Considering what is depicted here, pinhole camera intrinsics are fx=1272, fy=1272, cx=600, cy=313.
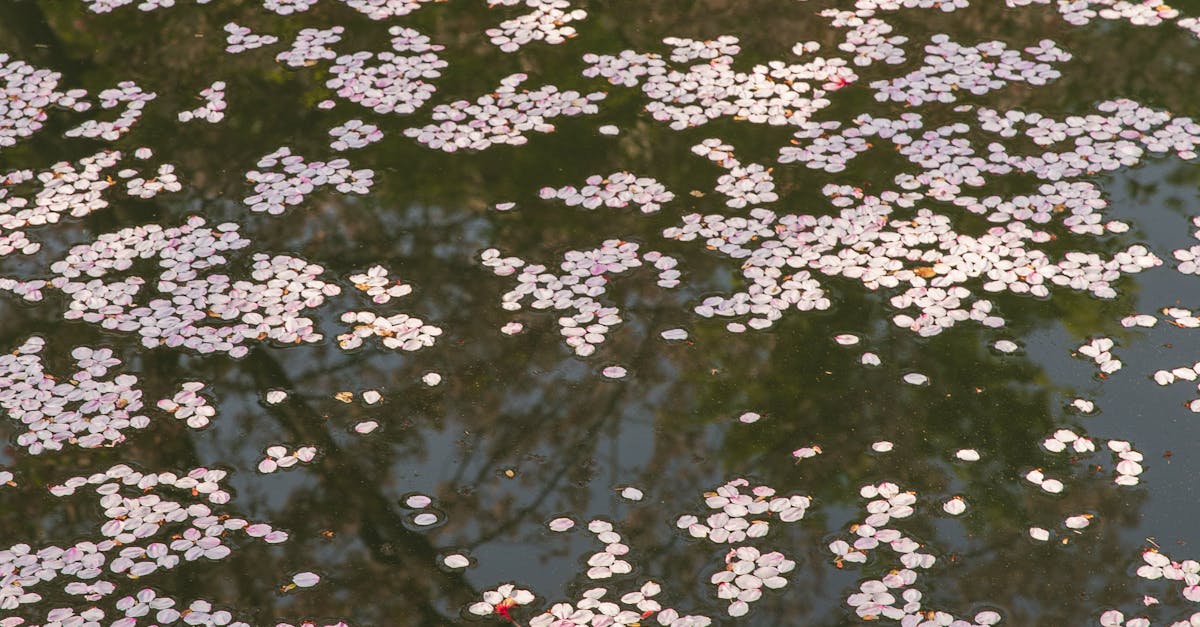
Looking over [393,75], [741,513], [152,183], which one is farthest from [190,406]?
[393,75]

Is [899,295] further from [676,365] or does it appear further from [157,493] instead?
[157,493]

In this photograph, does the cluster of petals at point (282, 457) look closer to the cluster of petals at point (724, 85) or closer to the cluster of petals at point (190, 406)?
the cluster of petals at point (190, 406)

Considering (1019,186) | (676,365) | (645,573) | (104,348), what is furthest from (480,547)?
(1019,186)

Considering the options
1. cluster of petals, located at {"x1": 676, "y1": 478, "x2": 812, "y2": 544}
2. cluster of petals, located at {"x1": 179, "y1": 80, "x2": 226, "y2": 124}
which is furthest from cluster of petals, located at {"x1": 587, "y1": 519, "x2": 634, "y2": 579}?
cluster of petals, located at {"x1": 179, "y1": 80, "x2": 226, "y2": 124}

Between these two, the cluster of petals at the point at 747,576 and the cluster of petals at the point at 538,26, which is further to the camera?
the cluster of petals at the point at 538,26

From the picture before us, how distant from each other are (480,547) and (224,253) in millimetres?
2236

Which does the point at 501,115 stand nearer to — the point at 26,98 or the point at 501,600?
the point at 26,98

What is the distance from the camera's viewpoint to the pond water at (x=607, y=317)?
14.4 feet

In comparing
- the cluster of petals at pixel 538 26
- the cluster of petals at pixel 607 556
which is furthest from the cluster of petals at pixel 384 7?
the cluster of petals at pixel 607 556

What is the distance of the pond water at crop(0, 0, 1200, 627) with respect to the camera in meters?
4.40

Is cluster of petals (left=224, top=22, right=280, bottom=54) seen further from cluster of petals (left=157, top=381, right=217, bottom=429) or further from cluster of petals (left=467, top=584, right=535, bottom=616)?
cluster of petals (left=467, top=584, right=535, bottom=616)

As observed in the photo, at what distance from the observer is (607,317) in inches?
216

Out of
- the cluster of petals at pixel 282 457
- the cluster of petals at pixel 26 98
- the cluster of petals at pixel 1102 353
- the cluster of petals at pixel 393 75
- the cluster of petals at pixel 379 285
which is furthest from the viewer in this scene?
the cluster of petals at pixel 393 75

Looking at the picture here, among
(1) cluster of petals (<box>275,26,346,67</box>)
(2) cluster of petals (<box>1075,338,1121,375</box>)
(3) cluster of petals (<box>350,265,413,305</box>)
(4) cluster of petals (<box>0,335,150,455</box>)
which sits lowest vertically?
(4) cluster of petals (<box>0,335,150,455</box>)
